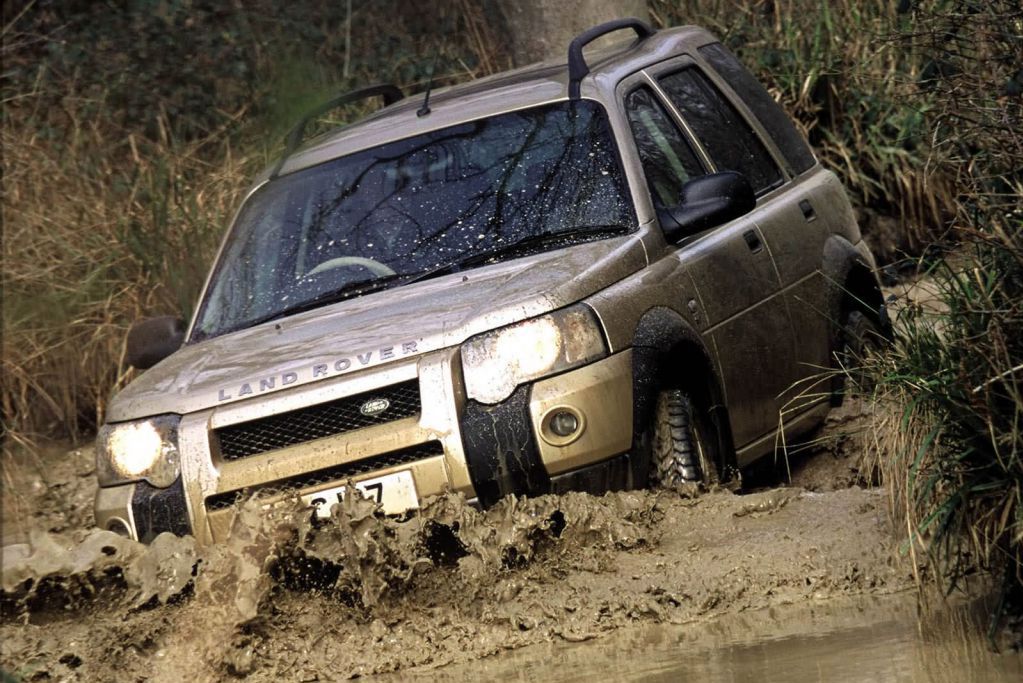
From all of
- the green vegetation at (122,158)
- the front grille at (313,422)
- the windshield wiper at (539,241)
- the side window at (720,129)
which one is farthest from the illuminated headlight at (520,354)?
the green vegetation at (122,158)

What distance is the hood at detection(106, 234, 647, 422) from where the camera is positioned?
5.55 metres

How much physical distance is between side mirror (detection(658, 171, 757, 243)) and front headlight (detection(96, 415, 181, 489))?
73.1 inches

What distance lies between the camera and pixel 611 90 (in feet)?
22.3

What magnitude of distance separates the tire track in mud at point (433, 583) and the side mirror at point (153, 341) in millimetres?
1426

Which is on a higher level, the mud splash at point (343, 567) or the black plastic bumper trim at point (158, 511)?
the black plastic bumper trim at point (158, 511)

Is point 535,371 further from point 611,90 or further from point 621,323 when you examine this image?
point 611,90

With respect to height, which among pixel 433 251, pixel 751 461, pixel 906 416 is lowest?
pixel 751 461

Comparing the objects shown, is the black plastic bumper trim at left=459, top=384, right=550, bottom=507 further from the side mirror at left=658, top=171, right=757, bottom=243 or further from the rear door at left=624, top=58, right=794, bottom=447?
the side mirror at left=658, top=171, right=757, bottom=243

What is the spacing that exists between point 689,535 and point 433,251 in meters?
1.46

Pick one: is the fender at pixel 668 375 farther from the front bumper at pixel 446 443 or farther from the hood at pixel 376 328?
the hood at pixel 376 328

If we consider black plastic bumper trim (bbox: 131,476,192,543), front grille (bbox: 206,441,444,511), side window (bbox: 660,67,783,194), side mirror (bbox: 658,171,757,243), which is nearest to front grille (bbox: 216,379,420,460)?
front grille (bbox: 206,441,444,511)

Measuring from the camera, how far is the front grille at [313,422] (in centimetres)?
551

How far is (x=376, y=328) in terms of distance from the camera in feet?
18.9

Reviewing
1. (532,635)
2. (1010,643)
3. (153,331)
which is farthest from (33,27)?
(1010,643)
